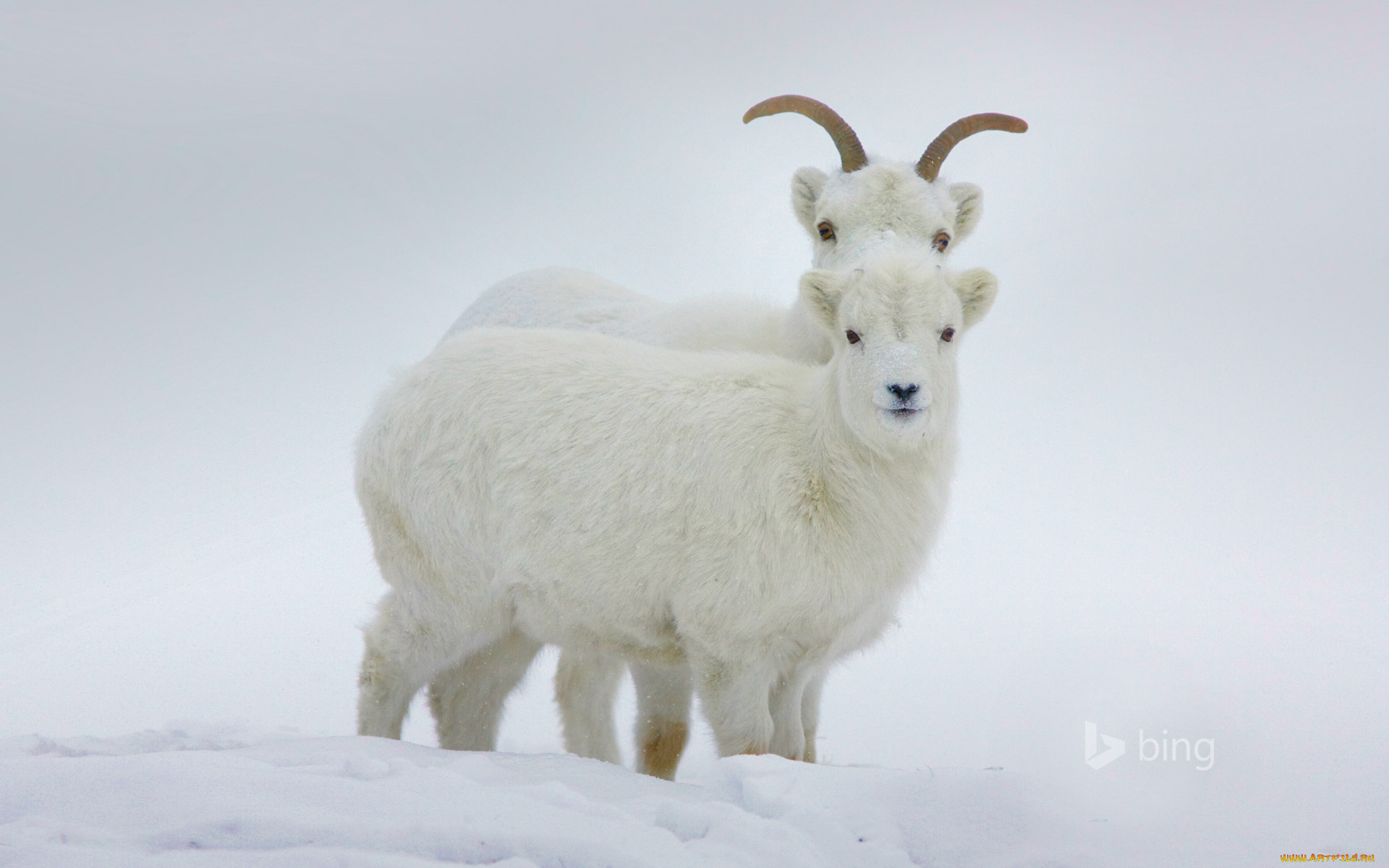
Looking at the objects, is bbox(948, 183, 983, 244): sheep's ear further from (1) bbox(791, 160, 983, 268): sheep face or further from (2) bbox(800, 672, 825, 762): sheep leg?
(2) bbox(800, 672, 825, 762): sheep leg

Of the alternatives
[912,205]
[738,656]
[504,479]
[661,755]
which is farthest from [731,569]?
[912,205]

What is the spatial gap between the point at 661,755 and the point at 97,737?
296 cm

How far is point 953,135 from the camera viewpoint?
702cm

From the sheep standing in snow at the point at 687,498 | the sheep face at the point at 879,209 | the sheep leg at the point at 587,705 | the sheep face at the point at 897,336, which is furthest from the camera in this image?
the sheep leg at the point at 587,705

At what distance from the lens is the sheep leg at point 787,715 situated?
550 cm

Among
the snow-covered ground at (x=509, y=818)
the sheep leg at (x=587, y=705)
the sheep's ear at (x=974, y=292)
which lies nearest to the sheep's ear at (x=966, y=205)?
the sheep's ear at (x=974, y=292)

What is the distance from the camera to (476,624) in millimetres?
5914

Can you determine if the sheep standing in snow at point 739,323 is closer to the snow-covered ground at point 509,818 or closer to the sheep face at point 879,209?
the sheep face at point 879,209

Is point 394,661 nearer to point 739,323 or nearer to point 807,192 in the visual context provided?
point 739,323

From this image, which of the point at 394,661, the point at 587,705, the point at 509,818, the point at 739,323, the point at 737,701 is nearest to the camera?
the point at 509,818

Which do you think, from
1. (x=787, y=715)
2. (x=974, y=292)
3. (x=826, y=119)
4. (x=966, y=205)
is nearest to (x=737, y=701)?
(x=787, y=715)

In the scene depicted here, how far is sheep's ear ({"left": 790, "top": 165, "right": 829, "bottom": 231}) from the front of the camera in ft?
22.9

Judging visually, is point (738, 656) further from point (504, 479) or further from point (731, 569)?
point (504, 479)

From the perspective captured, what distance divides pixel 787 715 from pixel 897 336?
1790 millimetres
